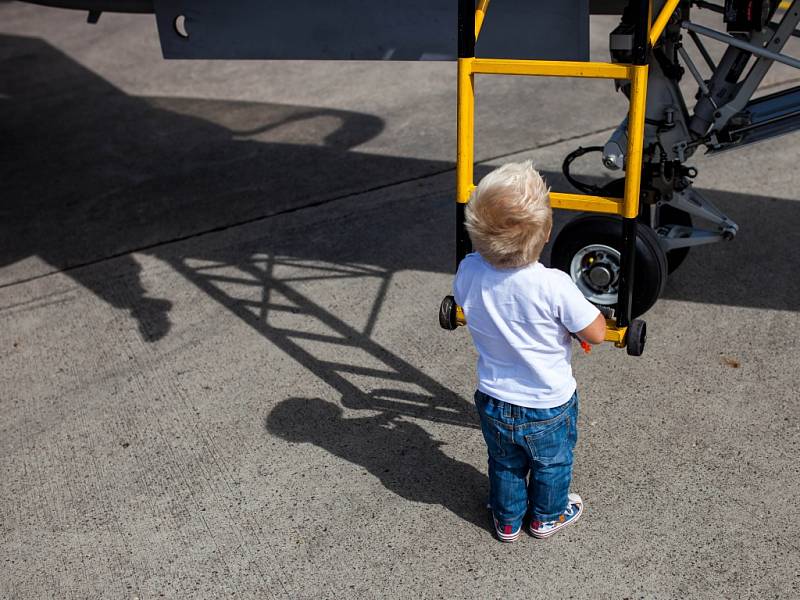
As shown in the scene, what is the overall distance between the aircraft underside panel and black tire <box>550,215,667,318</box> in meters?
0.87

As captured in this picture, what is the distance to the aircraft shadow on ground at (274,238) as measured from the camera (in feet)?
13.8

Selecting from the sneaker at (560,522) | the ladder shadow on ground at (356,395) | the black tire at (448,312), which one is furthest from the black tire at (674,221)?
the sneaker at (560,522)

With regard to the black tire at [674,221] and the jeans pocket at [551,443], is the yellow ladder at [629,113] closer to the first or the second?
the jeans pocket at [551,443]

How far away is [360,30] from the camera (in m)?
4.88

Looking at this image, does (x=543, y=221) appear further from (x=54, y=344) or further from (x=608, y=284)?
(x=54, y=344)

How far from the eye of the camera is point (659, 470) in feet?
12.0

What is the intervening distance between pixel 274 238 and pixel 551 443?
3.30 m

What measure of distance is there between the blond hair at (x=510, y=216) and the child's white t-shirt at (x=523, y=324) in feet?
0.31

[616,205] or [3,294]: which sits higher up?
[616,205]

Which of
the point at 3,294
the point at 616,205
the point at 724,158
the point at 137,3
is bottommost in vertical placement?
the point at 3,294

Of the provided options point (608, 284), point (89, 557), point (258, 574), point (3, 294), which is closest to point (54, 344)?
point (3, 294)

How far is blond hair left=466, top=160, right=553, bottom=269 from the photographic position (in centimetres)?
279

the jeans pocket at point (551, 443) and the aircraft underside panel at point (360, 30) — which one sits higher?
the aircraft underside panel at point (360, 30)

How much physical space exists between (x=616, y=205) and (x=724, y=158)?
3.47 m
